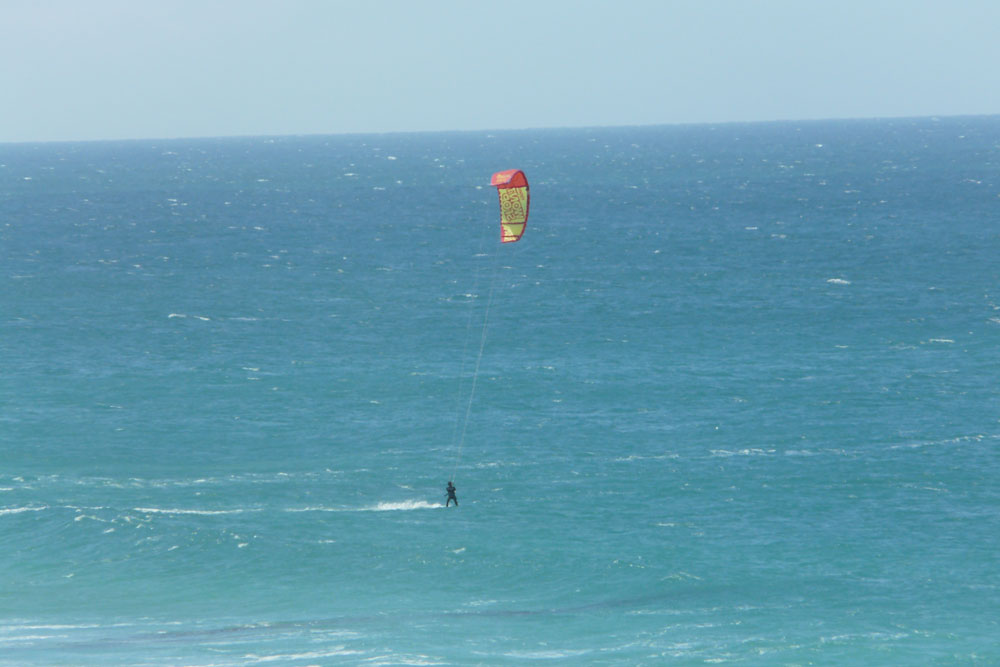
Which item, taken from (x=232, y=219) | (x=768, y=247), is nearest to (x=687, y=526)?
(x=768, y=247)

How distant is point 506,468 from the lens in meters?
71.3

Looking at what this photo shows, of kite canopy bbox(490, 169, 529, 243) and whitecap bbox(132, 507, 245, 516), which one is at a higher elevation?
kite canopy bbox(490, 169, 529, 243)

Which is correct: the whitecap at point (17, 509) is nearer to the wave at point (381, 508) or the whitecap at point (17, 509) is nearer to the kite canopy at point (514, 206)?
the wave at point (381, 508)

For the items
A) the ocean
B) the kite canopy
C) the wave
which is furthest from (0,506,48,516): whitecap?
the kite canopy

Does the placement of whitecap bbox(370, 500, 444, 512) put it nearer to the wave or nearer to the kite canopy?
the wave

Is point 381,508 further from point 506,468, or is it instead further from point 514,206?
point 514,206

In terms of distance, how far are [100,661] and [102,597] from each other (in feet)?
29.8

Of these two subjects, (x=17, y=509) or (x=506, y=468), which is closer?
(x=17, y=509)

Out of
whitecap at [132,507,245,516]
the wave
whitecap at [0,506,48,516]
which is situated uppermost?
the wave

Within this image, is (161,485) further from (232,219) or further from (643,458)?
(232,219)

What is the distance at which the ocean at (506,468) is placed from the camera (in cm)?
5216

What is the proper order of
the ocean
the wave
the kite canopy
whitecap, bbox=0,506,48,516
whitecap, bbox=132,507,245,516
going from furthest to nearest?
1. whitecap, bbox=132,507,245,516
2. the wave
3. whitecap, bbox=0,506,48,516
4. the kite canopy
5. the ocean

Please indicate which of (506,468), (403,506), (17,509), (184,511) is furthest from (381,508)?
(17,509)

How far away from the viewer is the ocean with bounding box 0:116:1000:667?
52.2 meters
